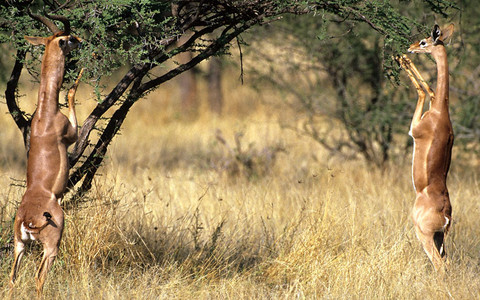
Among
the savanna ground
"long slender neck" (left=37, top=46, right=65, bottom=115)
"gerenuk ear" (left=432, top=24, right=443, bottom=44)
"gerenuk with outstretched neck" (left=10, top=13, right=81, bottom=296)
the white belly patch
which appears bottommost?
the savanna ground

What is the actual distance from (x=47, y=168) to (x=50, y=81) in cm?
51

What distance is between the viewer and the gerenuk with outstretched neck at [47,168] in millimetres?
3748

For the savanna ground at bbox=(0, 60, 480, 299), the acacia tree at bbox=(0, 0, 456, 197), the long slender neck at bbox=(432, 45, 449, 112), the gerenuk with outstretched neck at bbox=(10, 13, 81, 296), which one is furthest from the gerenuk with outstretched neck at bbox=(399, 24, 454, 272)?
the gerenuk with outstretched neck at bbox=(10, 13, 81, 296)

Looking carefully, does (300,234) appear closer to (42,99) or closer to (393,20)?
(393,20)

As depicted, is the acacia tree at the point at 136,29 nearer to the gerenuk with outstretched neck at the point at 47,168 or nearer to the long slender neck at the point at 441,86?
the long slender neck at the point at 441,86

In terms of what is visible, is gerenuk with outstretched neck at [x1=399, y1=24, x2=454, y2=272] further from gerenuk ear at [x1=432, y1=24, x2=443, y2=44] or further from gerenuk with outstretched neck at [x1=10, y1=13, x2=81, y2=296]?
gerenuk with outstretched neck at [x1=10, y1=13, x2=81, y2=296]

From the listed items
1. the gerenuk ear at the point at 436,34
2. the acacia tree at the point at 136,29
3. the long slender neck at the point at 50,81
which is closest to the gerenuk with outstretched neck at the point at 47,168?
the long slender neck at the point at 50,81

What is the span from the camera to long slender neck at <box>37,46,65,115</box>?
3805 mm

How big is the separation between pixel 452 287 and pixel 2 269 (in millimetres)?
3103

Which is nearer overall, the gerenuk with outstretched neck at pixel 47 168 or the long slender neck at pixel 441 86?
the gerenuk with outstretched neck at pixel 47 168

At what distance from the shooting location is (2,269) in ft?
15.1

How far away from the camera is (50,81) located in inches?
151

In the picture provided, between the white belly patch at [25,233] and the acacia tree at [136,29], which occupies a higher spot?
the acacia tree at [136,29]

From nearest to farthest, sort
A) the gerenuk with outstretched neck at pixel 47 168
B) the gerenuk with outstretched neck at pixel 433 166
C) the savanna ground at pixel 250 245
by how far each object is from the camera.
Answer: the gerenuk with outstretched neck at pixel 47 168
the gerenuk with outstretched neck at pixel 433 166
the savanna ground at pixel 250 245
